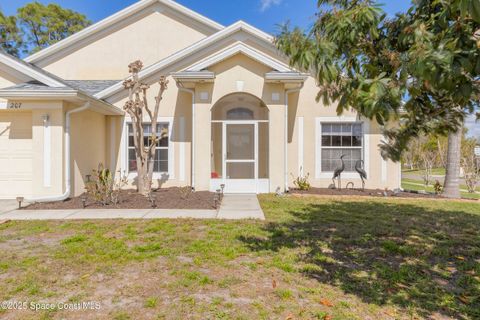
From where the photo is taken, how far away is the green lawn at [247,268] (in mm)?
3285

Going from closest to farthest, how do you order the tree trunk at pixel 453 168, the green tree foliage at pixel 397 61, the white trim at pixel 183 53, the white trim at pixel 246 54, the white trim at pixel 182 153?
the green tree foliage at pixel 397 61
the white trim at pixel 246 54
the tree trunk at pixel 453 168
the white trim at pixel 183 53
the white trim at pixel 182 153

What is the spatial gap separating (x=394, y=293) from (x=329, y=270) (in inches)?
35.6

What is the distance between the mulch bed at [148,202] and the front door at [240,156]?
125 centimetres

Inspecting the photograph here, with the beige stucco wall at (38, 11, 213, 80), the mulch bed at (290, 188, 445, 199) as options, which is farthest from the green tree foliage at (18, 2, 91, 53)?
the mulch bed at (290, 188, 445, 199)

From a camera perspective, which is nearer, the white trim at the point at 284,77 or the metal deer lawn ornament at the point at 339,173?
the white trim at the point at 284,77

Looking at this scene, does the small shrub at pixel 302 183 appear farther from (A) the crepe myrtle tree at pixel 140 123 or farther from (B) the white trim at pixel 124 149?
(B) the white trim at pixel 124 149

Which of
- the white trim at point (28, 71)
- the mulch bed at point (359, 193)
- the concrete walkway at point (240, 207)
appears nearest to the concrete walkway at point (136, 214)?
the concrete walkway at point (240, 207)

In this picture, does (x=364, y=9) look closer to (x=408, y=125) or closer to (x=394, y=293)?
(x=408, y=125)

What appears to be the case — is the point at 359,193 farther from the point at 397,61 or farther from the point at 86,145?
the point at 86,145

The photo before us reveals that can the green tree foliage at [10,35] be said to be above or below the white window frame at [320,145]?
above

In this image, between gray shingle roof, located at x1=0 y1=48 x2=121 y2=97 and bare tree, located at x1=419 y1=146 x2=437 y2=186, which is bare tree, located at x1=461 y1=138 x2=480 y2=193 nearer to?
bare tree, located at x1=419 y1=146 x2=437 y2=186

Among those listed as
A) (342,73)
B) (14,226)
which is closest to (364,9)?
(342,73)

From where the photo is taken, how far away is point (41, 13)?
88.1 feet

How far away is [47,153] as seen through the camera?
9.12 meters
